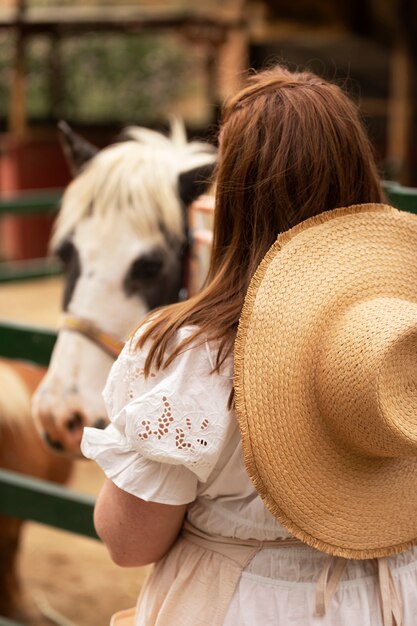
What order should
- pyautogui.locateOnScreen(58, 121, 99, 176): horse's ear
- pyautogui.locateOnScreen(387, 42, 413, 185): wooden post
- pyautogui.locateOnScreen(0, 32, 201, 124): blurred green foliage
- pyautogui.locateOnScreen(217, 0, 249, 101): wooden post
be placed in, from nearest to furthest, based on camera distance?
pyautogui.locateOnScreen(58, 121, 99, 176): horse's ear, pyautogui.locateOnScreen(217, 0, 249, 101): wooden post, pyautogui.locateOnScreen(387, 42, 413, 185): wooden post, pyautogui.locateOnScreen(0, 32, 201, 124): blurred green foliage

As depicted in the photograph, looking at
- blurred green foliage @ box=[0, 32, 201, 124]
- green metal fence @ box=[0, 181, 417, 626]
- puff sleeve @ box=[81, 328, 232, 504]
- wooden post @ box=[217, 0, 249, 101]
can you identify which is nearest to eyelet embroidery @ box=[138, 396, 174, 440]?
puff sleeve @ box=[81, 328, 232, 504]

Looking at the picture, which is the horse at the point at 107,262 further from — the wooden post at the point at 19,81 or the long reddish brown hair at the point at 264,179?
the wooden post at the point at 19,81

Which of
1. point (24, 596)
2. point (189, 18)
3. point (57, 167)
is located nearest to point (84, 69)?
point (57, 167)

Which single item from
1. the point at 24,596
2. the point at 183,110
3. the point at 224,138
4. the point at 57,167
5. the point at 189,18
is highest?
the point at 224,138

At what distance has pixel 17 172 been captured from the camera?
9.77 meters

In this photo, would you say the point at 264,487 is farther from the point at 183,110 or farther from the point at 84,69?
the point at 183,110

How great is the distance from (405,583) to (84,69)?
50.8 feet

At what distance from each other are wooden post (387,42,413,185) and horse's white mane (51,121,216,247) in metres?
6.96

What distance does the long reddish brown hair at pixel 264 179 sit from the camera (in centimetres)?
115

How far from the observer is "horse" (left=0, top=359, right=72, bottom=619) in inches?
119

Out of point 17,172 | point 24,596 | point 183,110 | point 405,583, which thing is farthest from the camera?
point 183,110

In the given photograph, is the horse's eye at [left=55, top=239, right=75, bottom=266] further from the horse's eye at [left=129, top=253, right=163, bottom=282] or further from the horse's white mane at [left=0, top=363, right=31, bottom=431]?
the horse's white mane at [left=0, top=363, right=31, bottom=431]

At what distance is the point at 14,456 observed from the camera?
121 inches

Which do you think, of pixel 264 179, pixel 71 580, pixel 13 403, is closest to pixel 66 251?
pixel 13 403
